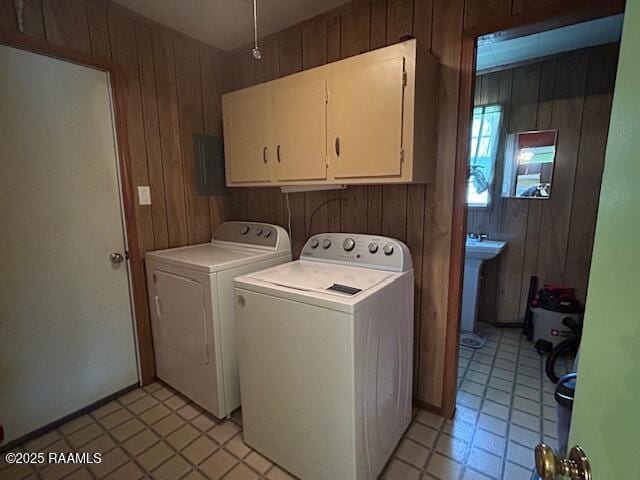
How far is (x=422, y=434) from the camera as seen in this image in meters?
1.78

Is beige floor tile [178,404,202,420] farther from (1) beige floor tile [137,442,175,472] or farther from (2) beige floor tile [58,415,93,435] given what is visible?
(2) beige floor tile [58,415,93,435]

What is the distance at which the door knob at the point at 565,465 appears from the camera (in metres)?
0.50

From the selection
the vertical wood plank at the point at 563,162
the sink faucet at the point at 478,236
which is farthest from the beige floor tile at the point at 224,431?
the vertical wood plank at the point at 563,162

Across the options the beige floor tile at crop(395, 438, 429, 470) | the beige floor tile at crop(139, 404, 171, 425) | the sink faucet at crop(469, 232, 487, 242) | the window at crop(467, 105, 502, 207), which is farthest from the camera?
the sink faucet at crop(469, 232, 487, 242)

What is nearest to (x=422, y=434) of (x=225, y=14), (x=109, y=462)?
(x=109, y=462)

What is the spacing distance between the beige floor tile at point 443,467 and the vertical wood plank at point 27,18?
9.81 ft

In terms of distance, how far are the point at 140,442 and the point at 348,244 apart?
1.60 metres

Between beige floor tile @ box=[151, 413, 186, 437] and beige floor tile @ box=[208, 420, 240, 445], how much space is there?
8.5 inches

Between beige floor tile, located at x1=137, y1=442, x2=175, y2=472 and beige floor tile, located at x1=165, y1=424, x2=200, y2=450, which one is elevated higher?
beige floor tile, located at x1=137, y1=442, x2=175, y2=472

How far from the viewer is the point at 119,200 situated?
204cm

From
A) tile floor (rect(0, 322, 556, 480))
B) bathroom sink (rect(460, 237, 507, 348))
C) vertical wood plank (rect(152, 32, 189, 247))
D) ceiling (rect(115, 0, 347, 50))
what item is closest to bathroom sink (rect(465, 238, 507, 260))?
bathroom sink (rect(460, 237, 507, 348))

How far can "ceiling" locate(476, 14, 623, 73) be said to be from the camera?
2.23m

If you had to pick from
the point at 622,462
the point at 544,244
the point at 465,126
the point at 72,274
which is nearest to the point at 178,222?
the point at 72,274

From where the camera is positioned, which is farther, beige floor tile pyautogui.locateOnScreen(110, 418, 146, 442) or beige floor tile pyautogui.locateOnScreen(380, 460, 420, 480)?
beige floor tile pyautogui.locateOnScreen(110, 418, 146, 442)
